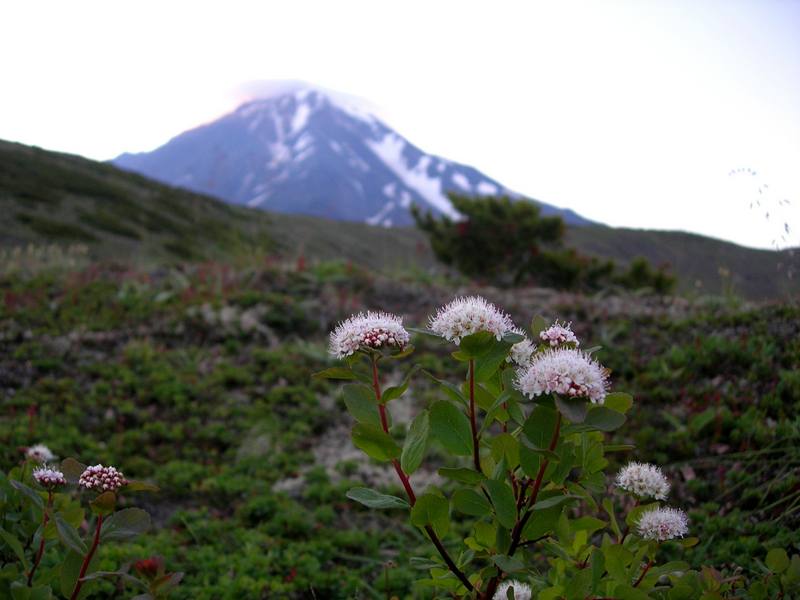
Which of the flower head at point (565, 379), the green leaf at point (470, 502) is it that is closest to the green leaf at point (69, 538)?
the green leaf at point (470, 502)

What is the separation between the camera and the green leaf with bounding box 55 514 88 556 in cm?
149

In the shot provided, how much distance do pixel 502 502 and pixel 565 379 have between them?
0.32 metres

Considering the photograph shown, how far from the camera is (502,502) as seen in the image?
1337mm

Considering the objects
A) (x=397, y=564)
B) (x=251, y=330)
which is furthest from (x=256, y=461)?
(x=251, y=330)

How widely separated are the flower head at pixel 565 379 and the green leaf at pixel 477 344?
0.37ft

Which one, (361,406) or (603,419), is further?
(361,406)

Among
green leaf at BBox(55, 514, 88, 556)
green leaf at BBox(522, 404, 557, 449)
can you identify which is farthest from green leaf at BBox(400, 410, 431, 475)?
green leaf at BBox(55, 514, 88, 556)

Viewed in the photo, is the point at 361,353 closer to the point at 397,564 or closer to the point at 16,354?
the point at 397,564

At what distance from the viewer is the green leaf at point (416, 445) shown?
139 centimetres

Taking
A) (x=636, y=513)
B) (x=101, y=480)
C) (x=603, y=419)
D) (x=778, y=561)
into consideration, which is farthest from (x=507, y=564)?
(x=101, y=480)

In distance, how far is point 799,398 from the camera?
3.50m

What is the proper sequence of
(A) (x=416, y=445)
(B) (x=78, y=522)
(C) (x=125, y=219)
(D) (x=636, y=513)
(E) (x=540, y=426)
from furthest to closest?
(C) (x=125, y=219)
(B) (x=78, y=522)
(D) (x=636, y=513)
(A) (x=416, y=445)
(E) (x=540, y=426)

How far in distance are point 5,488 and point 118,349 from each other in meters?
5.06

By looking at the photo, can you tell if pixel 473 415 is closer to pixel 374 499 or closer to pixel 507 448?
pixel 507 448
